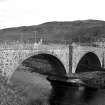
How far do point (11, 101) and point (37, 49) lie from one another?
8801mm

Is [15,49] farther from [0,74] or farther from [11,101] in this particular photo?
[11,101]

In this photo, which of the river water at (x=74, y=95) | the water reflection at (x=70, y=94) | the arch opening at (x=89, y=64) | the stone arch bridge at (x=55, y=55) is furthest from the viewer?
the arch opening at (x=89, y=64)

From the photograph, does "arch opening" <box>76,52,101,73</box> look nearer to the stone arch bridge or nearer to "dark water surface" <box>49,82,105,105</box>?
the stone arch bridge

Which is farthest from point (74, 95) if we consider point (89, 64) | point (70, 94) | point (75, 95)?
point (89, 64)

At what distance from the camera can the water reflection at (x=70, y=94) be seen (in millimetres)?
19905

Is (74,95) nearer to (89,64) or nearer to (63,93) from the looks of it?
(63,93)

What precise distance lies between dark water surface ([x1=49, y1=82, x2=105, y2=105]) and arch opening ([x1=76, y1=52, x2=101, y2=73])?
930 cm

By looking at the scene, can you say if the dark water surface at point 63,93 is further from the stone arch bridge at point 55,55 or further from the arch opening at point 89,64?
the arch opening at point 89,64

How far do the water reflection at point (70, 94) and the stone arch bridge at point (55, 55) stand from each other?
82.4 inches

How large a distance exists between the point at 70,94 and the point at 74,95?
1.85 feet

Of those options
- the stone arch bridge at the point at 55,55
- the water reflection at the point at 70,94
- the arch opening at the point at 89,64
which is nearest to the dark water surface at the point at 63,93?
the water reflection at the point at 70,94

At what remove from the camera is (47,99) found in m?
19.3

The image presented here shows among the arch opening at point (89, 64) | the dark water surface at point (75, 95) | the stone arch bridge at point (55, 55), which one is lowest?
the dark water surface at point (75, 95)

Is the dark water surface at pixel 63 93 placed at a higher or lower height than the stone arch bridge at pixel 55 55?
lower
